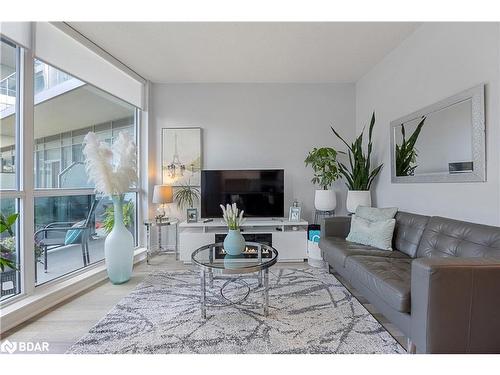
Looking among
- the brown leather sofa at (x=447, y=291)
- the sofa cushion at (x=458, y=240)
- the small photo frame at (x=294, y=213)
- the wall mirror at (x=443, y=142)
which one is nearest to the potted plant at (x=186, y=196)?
the small photo frame at (x=294, y=213)

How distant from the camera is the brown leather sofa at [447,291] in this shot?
1.36m

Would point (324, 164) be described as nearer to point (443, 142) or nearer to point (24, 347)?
point (443, 142)

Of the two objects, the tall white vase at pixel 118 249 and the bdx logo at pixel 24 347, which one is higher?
the tall white vase at pixel 118 249

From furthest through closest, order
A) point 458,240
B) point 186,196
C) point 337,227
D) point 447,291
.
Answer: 1. point 186,196
2. point 337,227
3. point 458,240
4. point 447,291

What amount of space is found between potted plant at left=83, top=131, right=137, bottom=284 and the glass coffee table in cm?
103

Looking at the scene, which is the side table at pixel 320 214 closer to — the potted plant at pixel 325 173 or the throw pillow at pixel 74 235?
the potted plant at pixel 325 173

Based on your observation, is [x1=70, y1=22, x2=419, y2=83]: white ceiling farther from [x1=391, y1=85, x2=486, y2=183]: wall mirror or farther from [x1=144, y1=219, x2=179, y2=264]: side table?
[x1=144, y1=219, x2=179, y2=264]: side table

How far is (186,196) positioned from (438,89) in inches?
137

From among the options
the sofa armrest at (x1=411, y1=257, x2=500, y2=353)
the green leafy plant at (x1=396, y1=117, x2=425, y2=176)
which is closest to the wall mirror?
the green leafy plant at (x1=396, y1=117, x2=425, y2=176)

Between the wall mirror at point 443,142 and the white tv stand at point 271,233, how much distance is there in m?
1.47

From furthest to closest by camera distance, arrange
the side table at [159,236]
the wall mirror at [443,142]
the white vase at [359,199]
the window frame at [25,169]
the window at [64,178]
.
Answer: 1. the side table at [159,236]
2. the white vase at [359,199]
3. the window at [64,178]
4. the window frame at [25,169]
5. the wall mirror at [443,142]

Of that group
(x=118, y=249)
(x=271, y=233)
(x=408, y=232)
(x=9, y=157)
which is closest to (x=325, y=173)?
(x=271, y=233)

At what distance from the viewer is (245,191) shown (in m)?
3.84
